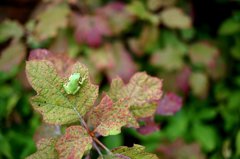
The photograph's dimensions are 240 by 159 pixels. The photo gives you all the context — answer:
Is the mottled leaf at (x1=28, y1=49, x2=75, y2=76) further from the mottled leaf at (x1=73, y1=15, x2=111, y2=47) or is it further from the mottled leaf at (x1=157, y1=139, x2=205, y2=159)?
the mottled leaf at (x1=157, y1=139, x2=205, y2=159)

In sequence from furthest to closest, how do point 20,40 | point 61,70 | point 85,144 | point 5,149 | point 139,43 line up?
1. point 139,43
2. point 20,40
3. point 5,149
4. point 61,70
5. point 85,144

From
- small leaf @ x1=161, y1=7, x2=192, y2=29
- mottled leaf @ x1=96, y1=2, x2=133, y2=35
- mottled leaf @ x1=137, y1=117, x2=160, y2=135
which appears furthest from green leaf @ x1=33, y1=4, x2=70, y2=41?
mottled leaf @ x1=137, y1=117, x2=160, y2=135

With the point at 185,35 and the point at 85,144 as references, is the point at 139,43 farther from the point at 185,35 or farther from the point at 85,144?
the point at 85,144

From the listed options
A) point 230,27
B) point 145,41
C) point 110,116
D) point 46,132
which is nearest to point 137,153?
point 110,116

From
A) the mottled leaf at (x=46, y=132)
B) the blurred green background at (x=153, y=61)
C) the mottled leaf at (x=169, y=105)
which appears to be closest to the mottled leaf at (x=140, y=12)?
the blurred green background at (x=153, y=61)

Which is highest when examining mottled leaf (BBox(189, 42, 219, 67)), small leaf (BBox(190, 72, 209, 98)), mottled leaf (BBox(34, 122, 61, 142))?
mottled leaf (BBox(34, 122, 61, 142))

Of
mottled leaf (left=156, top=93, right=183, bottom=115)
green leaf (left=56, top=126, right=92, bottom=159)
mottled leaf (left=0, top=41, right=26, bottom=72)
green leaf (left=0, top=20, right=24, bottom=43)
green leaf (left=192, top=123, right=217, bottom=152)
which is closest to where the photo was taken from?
green leaf (left=56, top=126, right=92, bottom=159)

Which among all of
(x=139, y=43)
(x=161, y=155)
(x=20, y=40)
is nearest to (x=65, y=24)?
(x=20, y=40)

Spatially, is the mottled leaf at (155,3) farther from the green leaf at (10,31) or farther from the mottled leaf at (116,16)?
the green leaf at (10,31)

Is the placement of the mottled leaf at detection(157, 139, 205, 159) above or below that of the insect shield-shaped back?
below
